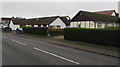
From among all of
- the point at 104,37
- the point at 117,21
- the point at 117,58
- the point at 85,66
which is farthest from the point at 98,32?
the point at 117,21

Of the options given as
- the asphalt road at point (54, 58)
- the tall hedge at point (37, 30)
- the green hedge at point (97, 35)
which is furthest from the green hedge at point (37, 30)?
the asphalt road at point (54, 58)

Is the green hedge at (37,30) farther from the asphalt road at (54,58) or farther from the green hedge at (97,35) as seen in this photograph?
the asphalt road at (54,58)

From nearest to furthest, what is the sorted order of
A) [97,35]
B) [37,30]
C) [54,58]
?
[54,58] → [97,35] → [37,30]

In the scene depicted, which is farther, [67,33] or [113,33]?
[67,33]

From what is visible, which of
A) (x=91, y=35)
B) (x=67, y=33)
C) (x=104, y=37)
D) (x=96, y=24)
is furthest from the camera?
(x=96, y=24)

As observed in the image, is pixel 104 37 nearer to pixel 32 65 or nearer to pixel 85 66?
pixel 85 66

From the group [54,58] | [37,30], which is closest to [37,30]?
[37,30]

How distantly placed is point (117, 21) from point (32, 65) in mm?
32546

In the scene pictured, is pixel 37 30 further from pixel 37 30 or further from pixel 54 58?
pixel 54 58

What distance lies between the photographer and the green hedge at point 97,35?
12.5 meters

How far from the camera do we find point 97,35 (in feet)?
46.8

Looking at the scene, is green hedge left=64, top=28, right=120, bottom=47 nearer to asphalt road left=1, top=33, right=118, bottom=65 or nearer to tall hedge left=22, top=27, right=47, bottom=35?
asphalt road left=1, top=33, right=118, bottom=65

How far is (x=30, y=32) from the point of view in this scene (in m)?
30.6

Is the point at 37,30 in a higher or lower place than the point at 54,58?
higher
